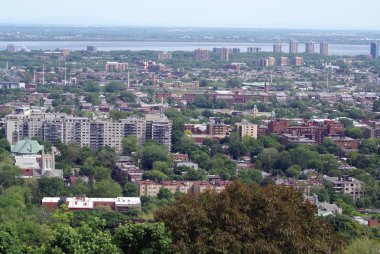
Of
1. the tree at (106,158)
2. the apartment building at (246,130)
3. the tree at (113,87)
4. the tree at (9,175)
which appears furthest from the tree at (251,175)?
the tree at (113,87)

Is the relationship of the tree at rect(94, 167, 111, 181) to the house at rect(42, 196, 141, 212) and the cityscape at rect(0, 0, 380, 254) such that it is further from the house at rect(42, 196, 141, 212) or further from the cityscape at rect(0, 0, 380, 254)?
the house at rect(42, 196, 141, 212)

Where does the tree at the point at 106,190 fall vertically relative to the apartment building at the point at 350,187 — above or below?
above

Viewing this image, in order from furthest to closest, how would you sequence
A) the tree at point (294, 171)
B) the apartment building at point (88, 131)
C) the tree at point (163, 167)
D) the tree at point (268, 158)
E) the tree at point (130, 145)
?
the apartment building at point (88, 131)
the tree at point (130, 145)
the tree at point (268, 158)
the tree at point (294, 171)
the tree at point (163, 167)

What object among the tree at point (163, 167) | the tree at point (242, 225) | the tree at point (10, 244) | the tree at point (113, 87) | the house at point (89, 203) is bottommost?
the tree at point (113, 87)

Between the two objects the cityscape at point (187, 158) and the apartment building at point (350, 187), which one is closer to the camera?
the cityscape at point (187, 158)

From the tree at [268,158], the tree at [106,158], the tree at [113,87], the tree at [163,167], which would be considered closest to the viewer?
the tree at [163,167]

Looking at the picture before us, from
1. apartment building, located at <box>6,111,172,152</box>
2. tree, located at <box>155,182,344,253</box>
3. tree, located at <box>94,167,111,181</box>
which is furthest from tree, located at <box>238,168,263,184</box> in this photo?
tree, located at <box>155,182,344,253</box>

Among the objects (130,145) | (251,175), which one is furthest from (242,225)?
(130,145)

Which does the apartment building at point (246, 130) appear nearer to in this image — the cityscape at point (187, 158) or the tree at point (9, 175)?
the cityscape at point (187, 158)
